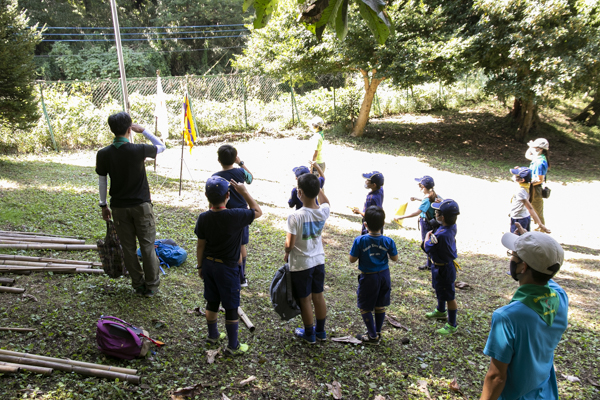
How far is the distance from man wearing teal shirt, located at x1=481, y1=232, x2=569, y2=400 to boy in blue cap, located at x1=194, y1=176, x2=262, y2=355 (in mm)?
2121

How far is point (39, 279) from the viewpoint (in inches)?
170

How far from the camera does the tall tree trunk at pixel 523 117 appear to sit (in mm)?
17562

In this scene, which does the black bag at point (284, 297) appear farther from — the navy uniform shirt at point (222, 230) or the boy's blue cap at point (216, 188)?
the boy's blue cap at point (216, 188)

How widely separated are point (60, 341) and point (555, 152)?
19.5 meters

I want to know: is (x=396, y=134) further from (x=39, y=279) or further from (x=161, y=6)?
(x=161, y=6)

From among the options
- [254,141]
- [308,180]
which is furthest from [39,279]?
[254,141]

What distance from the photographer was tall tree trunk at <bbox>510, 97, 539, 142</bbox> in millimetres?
17562

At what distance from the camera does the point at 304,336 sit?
13.1 feet

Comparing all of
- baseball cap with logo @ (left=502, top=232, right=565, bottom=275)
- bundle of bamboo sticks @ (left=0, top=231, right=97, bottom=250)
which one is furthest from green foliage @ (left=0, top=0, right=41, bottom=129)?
baseball cap with logo @ (left=502, top=232, right=565, bottom=275)

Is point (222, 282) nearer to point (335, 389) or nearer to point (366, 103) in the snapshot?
point (335, 389)

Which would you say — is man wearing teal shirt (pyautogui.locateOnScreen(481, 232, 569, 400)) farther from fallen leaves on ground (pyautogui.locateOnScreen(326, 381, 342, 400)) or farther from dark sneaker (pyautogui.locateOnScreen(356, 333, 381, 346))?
dark sneaker (pyautogui.locateOnScreen(356, 333, 381, 346))

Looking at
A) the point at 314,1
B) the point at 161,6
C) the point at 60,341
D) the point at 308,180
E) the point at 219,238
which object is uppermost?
the point at 161,6

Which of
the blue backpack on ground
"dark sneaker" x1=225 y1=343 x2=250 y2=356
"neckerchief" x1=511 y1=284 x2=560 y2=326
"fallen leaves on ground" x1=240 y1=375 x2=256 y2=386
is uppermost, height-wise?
"neckerchief" x1=511 y1=284 x2=560 y2=326

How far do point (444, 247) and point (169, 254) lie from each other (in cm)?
362
